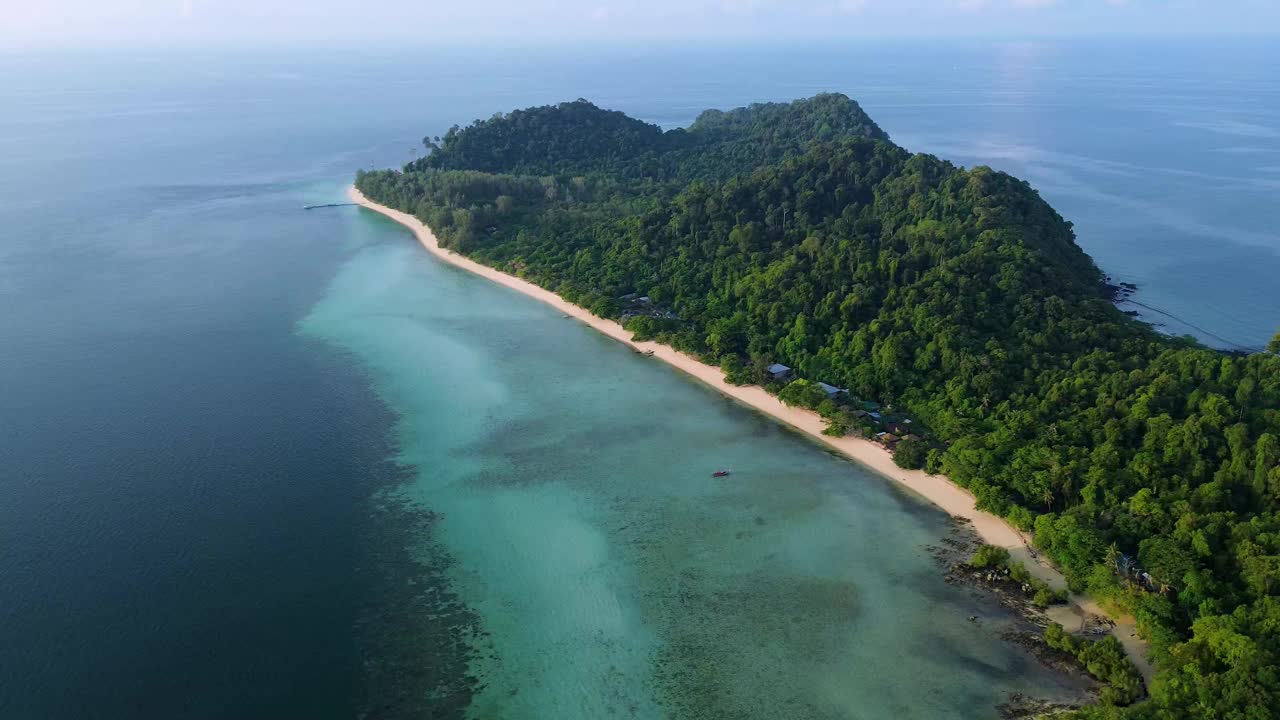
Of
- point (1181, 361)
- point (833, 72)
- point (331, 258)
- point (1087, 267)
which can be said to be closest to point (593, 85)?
point (833, 72)

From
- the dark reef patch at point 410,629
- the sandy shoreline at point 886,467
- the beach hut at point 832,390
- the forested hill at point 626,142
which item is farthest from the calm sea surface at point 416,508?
the forested hill at point 626,142

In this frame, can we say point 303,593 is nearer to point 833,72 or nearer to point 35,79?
point 833,72

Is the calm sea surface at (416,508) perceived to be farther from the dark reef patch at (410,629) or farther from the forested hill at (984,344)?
the forested hill at (984,344)

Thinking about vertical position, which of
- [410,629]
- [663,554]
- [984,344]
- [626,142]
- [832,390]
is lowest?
[663,554]

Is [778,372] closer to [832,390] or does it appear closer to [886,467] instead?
[832,390]

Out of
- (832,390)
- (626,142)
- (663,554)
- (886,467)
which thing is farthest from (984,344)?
(626,142)

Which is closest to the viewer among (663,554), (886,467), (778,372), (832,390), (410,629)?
(410,629)
